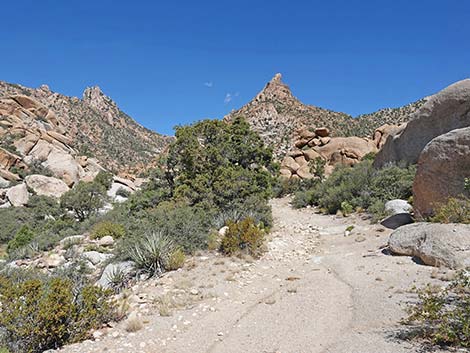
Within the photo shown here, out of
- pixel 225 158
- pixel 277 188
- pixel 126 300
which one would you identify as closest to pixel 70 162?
pixel 277 188

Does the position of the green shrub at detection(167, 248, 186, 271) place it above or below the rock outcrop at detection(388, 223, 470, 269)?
above

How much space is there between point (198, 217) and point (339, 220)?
20.4 ft

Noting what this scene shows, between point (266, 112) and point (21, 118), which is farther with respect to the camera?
point (266, 112)

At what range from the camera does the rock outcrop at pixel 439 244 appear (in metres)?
6.15

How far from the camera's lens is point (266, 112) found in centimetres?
6059

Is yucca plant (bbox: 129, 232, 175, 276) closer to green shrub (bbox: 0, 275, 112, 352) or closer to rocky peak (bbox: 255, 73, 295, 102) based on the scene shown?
green shrub (bbox: 0, 275, 112, 352)

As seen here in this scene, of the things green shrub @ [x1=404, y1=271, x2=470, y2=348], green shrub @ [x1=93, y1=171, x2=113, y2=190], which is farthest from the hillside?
green shrub @ [x1=404, y1=271, x2=470, y2=348]

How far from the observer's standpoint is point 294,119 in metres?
57.8

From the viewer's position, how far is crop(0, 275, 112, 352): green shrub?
4785 mm

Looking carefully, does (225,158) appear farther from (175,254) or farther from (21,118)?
(21,118)

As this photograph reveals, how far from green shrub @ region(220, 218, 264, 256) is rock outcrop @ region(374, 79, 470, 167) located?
32.3ft

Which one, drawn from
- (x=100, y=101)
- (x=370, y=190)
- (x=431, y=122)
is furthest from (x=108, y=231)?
(x=100, y=101)

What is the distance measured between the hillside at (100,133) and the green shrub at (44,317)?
47.8 m

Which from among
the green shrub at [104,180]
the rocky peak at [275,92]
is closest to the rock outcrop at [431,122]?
the green shrub at [104,180]
